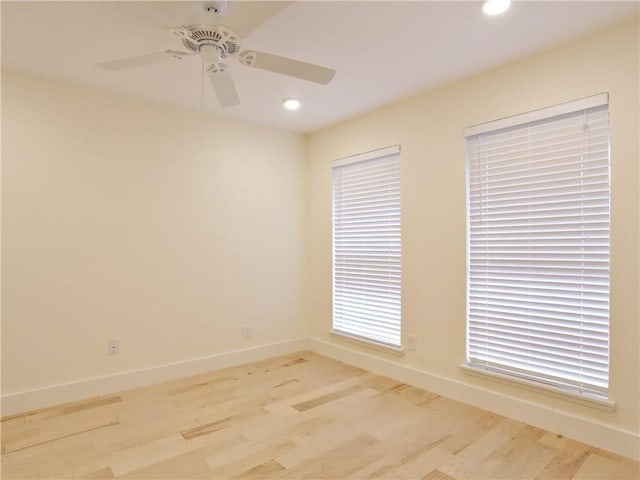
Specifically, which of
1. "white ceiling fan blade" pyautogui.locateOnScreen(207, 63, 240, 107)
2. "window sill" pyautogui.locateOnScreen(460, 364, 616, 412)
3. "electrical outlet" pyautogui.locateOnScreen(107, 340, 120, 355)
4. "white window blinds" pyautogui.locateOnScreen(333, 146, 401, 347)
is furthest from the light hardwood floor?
"white ceiling fan blade" pyautogui.locateOnScreen(207, 63, 240, 107)

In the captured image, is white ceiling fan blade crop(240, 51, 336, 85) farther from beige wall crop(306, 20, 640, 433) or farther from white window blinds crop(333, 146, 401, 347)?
white window blinds crop(333, 146, 401, 347)

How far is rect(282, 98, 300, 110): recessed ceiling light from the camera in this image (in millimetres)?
3352

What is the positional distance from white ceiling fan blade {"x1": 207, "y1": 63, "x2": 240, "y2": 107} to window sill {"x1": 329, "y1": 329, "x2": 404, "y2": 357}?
2460 mm

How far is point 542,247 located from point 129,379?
3.39 m

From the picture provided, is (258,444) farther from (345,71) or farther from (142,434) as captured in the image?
(345,71)

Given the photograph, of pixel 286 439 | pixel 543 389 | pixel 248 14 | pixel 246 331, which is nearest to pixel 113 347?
pixel 246 331

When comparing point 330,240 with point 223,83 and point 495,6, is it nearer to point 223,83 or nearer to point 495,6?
point 223,83

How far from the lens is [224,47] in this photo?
2018 millimetres

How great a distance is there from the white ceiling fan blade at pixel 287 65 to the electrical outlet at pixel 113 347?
251 centimetres

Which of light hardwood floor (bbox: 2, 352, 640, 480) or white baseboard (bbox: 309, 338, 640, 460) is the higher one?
white baseboard (bbox: 309, 338, 640, 460)

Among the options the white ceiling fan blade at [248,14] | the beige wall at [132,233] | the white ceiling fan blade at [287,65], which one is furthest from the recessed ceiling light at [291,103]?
the white ceiling fan blade at [248,14]

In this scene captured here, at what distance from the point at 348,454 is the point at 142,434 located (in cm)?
134

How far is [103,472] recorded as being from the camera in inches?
81.6

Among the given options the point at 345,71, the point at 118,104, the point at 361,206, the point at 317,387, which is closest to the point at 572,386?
the point at 317,387
